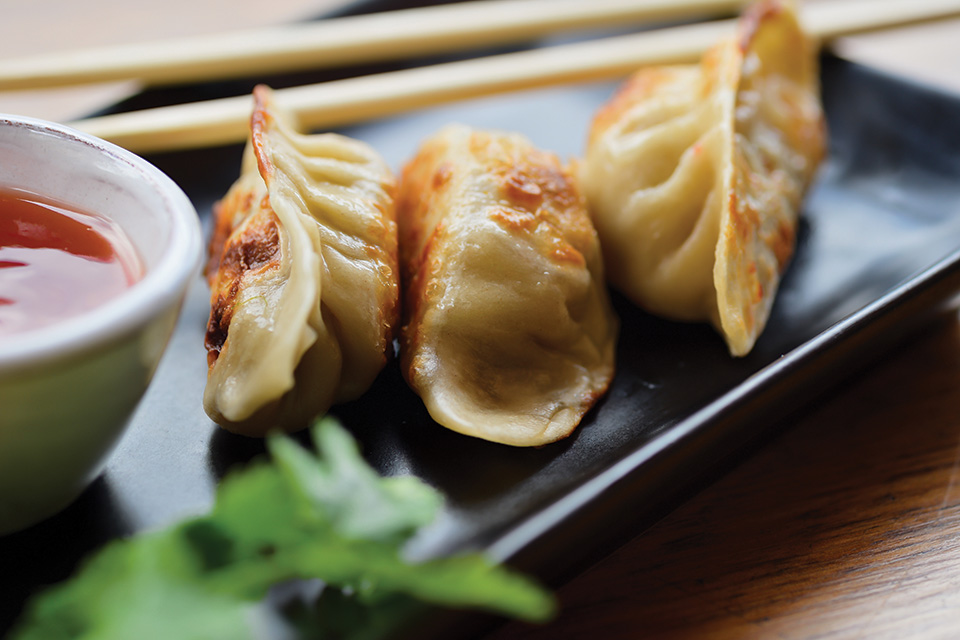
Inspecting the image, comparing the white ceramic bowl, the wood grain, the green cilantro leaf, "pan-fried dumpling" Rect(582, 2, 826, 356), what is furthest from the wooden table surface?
the white ceramic bowl

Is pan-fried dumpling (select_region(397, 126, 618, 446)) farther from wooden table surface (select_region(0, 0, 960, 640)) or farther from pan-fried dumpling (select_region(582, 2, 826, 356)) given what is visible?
wooden table surface (select_region(0, 0, 960, 640))

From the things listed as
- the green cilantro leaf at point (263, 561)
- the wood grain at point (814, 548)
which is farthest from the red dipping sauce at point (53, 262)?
the wood grain at point (814, 548)

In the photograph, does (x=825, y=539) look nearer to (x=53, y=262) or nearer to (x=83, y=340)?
(x=83, y=340)

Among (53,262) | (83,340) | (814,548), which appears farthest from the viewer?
(814,548)

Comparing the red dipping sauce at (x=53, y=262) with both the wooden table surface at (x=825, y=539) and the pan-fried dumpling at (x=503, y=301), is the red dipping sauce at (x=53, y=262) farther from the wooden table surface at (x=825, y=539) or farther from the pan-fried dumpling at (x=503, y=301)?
the wooden table surface at (x=825, y=539)

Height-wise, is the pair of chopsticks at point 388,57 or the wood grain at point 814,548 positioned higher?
the pair of chopsticks at point 388,57

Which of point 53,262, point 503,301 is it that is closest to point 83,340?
point 53,262
